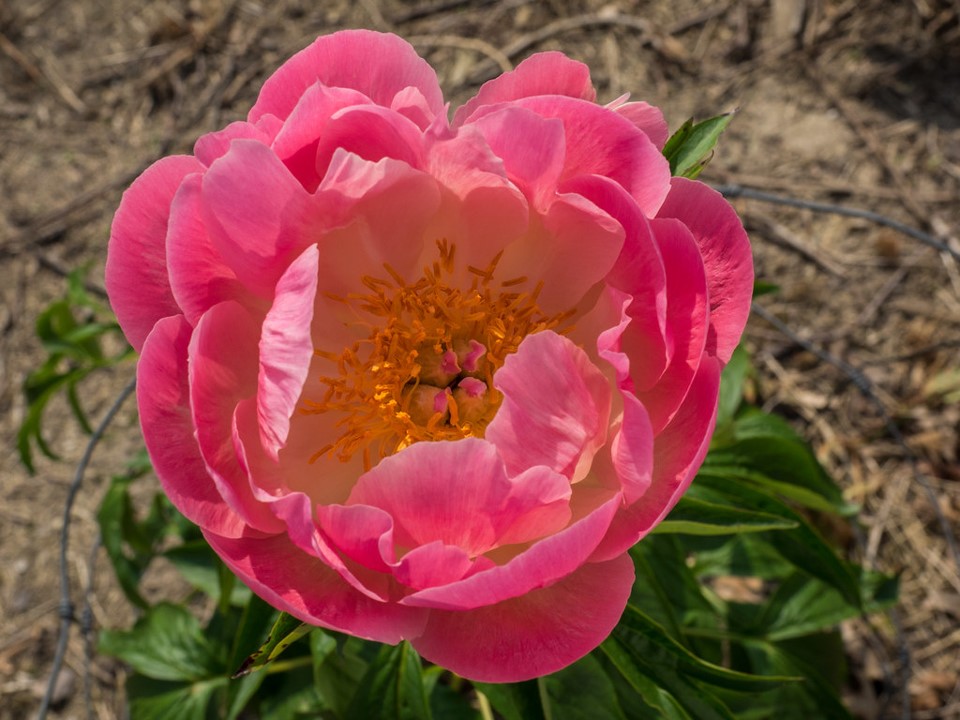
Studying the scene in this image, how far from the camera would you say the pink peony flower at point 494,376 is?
97cm

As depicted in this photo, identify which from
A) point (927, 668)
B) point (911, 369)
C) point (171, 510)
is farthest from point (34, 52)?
point (927, 668)

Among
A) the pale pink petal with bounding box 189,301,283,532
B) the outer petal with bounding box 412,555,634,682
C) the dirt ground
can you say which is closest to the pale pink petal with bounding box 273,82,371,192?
the pale pink petal with bounding box 189,301,283,532

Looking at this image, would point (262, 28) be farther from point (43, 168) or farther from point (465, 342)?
point (465, 342)

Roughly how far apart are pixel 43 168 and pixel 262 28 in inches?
35.3

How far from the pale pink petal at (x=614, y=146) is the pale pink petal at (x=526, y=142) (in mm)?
35

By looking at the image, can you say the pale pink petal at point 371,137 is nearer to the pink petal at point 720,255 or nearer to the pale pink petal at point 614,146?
the pale pink petal at point 614,146

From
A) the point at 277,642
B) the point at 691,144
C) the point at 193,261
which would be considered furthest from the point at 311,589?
the point at 691,144

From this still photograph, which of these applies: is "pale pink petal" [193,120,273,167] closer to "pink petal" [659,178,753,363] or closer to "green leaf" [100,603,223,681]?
"pink petal" [659,178,753,363]

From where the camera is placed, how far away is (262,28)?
10.4 feet

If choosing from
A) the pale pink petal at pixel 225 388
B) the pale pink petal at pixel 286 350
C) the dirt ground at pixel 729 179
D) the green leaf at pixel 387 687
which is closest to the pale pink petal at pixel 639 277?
the pale pink petal at pixel 286 350

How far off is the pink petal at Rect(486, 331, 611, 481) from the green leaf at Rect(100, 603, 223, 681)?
1.01 m

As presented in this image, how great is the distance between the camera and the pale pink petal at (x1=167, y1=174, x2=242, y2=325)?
100 centimetres

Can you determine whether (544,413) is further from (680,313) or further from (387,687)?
(387,687)

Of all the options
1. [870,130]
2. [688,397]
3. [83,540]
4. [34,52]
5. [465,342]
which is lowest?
[83,540]
